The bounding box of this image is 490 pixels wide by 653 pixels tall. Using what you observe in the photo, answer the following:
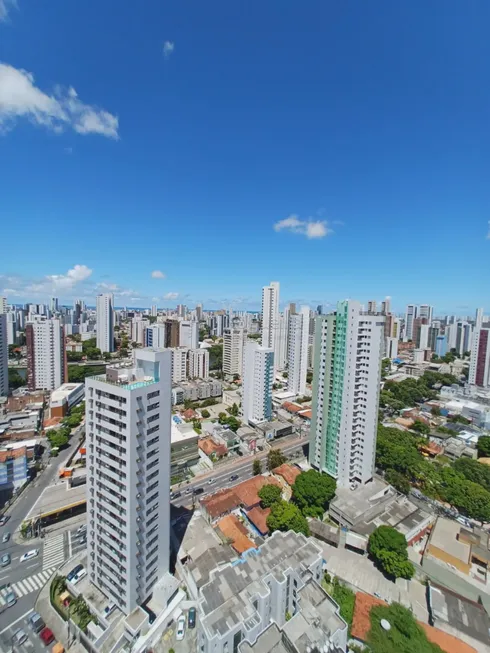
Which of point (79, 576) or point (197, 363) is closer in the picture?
point (79, 576)

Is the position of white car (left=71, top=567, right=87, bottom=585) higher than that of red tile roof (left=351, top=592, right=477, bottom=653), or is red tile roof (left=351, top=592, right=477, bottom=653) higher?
red tile roof (left=351, top=592, right=477, bottom=653)

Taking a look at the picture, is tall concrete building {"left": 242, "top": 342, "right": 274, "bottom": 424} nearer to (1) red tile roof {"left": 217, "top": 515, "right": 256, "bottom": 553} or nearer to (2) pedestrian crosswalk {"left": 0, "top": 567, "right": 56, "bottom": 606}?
(1) red tile roof {"left": 217, "top": 515, "right": 256, "bottom": 553}

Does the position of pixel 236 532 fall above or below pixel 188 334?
below

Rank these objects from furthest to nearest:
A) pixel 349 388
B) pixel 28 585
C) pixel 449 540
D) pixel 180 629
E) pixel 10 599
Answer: pixel 349 388 → pixel 449 540 → pixel 28 585 → pixel 10 599 → pixel 180 629

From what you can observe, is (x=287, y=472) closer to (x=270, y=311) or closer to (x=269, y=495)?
(x=269, y=495)

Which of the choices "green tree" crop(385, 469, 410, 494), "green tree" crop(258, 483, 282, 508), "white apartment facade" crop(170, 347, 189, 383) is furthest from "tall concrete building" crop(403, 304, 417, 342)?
"green tree" crop(258, 483, 282, 508)

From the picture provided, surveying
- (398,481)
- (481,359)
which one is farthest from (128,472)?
(481,359)

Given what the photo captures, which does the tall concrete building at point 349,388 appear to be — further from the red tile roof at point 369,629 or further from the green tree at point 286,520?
the red tile roof at point 369,629
